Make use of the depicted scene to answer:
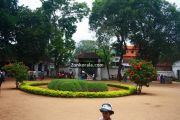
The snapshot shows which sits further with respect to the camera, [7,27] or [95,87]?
[7,27]

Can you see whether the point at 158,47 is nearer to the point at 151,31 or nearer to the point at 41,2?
the point at 151,31

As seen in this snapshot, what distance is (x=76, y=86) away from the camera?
21906mm

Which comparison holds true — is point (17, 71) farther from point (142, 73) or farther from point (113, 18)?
point (113, 18)

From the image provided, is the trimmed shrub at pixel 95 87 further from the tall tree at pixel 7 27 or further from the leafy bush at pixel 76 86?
the tall tree at pixel 7 27

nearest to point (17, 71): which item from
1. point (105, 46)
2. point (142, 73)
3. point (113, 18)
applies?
point (142, 73)

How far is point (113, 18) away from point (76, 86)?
80.3 feet

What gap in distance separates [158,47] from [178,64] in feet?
71.5

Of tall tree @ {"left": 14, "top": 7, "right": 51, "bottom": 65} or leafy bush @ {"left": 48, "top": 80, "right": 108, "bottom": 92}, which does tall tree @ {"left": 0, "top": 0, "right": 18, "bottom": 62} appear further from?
leafy bush @ {"left": 48, "top": 80, "right": 108, "bottom": 92}

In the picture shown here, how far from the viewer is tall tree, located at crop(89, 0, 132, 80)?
142ft

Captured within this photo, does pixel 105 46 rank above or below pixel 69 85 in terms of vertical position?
above

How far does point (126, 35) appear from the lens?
150 ft

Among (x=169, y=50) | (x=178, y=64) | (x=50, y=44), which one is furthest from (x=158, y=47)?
(x=178, y=64)

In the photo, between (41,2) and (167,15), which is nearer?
(167,15)

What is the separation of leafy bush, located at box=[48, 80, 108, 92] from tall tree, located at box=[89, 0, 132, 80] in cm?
2132
